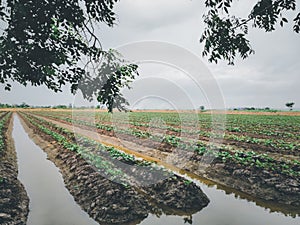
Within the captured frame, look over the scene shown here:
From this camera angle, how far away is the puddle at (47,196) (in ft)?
19.6

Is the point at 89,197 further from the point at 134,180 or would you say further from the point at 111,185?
the point at 134,180

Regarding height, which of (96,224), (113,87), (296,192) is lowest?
(96,224)

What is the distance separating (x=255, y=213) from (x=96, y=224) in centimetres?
392

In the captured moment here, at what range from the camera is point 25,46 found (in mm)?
3812

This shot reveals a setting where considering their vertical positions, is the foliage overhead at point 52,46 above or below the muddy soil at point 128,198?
above

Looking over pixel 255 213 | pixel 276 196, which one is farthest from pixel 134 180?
pixel 276 196

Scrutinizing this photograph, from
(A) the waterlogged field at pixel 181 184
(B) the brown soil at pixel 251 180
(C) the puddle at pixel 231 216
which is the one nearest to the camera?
(C) the puddle at pixel 231 216

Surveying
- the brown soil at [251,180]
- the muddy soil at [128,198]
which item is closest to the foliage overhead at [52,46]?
the muddy soil at [128,198]

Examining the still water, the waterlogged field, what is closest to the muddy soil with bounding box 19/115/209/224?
the waterlogged field

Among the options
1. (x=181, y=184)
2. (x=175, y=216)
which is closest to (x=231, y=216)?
(x=175, y=216)

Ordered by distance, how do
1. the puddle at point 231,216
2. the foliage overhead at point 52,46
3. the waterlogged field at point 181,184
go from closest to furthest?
the foliage overhead at point 52,46 → the puddle at point 231,216 → the waterlogged field at point 181,184

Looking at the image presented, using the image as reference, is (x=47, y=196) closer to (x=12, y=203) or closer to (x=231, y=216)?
(x=12, y=203)

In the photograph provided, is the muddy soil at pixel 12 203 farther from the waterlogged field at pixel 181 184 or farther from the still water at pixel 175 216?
the waterlogged field at pixel 181 184

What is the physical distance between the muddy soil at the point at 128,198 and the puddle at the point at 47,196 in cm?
23
